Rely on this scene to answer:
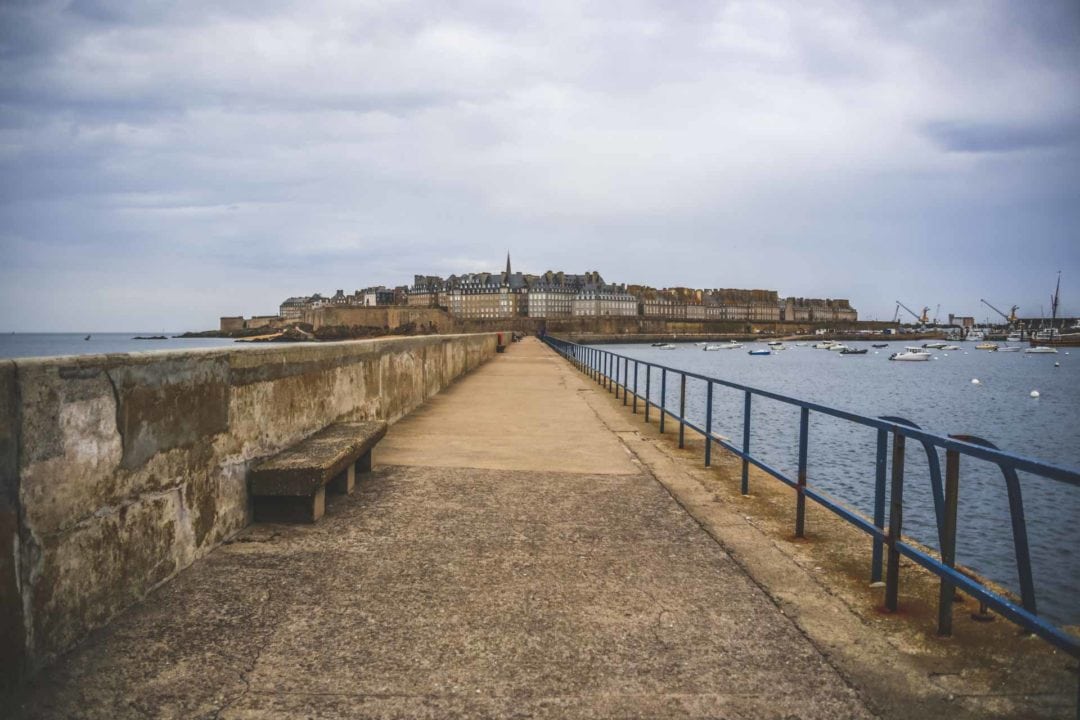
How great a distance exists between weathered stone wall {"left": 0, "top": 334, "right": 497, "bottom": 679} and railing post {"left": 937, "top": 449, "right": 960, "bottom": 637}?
12.5 ft

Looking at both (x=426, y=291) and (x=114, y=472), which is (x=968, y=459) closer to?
(x=114, y=472)

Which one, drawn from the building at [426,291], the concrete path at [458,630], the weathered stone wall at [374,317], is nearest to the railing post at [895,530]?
the concrete path at [458,630]

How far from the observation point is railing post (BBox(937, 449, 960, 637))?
10.3 feet

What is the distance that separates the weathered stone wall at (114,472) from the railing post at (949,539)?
3.81m

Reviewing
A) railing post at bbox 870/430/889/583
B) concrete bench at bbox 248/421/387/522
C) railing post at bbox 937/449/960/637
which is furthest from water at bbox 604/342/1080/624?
concrete bench at bbox 248/421/387/522

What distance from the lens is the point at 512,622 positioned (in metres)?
3.29

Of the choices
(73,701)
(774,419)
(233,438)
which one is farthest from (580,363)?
(73,701)

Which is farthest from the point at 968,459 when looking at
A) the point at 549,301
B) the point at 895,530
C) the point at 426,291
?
the point at 426,291

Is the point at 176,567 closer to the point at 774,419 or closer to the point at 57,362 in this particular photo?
the point at 57,362

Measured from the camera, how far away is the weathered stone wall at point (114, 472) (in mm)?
2600

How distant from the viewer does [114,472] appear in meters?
3.17

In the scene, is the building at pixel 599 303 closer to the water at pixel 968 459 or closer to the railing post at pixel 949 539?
the water at pixel 968 459

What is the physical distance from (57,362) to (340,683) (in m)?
1.78

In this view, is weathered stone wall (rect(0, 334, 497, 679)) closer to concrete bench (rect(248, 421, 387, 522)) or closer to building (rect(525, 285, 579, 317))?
concrete bench (rect(248, 421, 387, 522))
